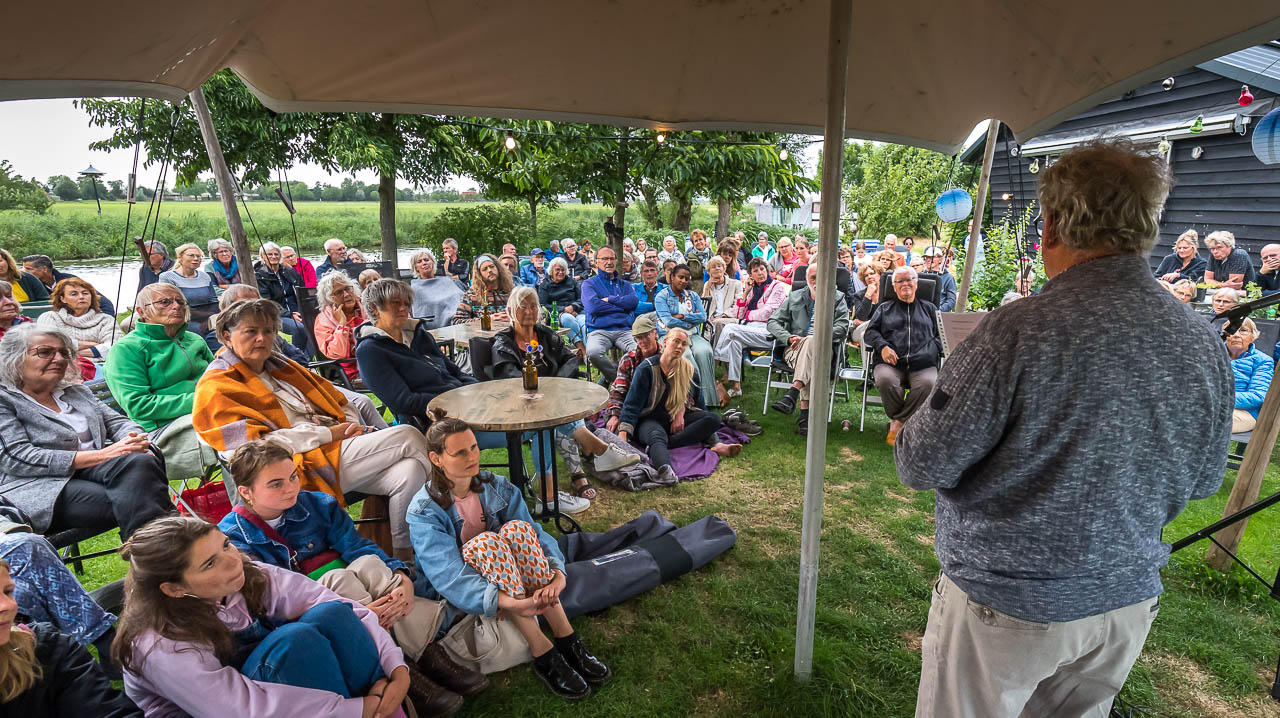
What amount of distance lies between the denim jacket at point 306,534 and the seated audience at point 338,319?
98.7 inches

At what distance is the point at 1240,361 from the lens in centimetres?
381

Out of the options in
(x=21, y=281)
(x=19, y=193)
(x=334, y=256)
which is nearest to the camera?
(x=21, y=281)

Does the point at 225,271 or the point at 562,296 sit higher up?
the point at 225,271

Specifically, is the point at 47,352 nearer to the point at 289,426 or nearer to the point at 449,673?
the point at 289,426

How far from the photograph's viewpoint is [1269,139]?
14.5ft

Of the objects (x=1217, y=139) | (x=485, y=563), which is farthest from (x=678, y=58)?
(x=1217, y=139)

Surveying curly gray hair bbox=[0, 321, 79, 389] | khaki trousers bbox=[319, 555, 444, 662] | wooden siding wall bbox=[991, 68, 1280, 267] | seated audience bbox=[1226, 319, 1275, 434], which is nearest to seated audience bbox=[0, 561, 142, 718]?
khaki trousers bbox=[319, 555, 444, 662]

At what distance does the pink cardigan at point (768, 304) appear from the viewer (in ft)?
21.5

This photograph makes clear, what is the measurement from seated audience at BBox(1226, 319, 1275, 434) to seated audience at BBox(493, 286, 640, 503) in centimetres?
405

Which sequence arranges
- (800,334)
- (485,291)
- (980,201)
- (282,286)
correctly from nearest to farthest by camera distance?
(980,201) → (800,334) → (485,291) → (282,286)

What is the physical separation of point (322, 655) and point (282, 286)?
258 inches

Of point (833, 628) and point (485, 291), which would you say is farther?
point (485, 291)

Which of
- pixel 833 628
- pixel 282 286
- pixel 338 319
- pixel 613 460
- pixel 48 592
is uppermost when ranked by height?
pixel 282 286

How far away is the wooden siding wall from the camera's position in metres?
7.27
